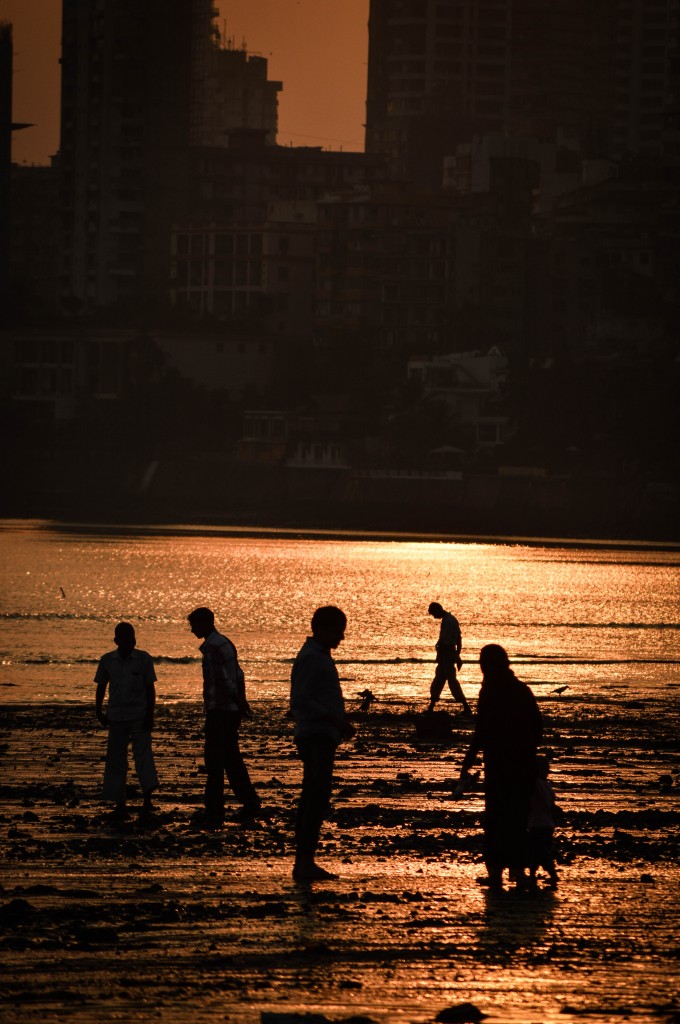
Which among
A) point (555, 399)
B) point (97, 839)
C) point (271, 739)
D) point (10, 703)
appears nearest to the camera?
point (97, 839)

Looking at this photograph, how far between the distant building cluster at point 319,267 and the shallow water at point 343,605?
10.9 metres

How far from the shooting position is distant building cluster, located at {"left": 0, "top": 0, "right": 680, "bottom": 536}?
13988 centimetres

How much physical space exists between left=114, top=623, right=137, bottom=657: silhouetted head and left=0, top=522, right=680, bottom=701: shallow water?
57.3 feet

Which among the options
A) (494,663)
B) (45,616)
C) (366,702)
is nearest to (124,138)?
(45,616)

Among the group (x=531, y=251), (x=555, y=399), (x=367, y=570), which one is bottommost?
(x=367, y=570)

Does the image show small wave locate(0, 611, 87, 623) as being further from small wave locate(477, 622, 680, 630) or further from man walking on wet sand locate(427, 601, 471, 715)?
man walking on wet sand locate(427, 601, 471, 715)

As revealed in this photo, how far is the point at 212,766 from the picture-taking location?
16797 mm

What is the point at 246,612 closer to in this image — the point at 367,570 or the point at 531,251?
the point at 367,570

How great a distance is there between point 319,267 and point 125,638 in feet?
469

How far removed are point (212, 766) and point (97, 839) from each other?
1.35m

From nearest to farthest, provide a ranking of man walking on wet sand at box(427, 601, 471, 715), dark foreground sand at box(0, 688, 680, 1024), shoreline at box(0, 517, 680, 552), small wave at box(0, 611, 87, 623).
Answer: dark foreground sand at box(0, 688, 680, 1024) → man walking on wet sand at box(427, 601, 471, 715) → small wave at box(0, 611, 87, 623) → shoreline at box(0, 517, 680, 552)

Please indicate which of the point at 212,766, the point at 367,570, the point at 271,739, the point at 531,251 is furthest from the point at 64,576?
the point at 212,766

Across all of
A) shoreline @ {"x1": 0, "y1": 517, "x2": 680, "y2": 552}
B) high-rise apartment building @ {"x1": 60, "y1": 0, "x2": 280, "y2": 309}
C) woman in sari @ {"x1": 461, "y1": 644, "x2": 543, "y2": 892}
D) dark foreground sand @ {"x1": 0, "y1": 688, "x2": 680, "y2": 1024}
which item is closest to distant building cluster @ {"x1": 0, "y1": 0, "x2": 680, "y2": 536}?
high-rise apartment building @ {"x1": 60, "y1": 0, "x2": 280, "y2": 309}

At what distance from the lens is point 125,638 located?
1723 cm
